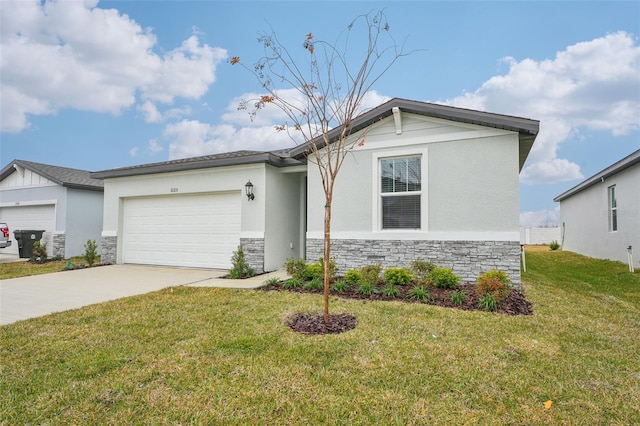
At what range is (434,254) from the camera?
25.0ft

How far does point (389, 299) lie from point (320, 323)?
1.98 metres

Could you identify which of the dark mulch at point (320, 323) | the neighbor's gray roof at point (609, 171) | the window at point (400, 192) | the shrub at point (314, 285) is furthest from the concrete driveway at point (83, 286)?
the neighbor's gray roof at point (609, 171)

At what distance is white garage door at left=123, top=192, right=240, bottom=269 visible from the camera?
33.7 feet

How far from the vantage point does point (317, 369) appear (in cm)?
334

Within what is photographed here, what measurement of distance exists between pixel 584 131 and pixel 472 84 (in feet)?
16.6

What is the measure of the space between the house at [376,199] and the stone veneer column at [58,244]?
5.40m

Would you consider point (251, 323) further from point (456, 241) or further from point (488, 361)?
point (456, 241)

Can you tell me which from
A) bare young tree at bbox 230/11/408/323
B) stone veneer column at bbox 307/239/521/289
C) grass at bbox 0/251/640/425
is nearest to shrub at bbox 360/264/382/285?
stone veneer column at bbox 307/239/521/289

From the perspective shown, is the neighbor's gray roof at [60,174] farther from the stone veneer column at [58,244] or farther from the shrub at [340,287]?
the shrub at [340,287]

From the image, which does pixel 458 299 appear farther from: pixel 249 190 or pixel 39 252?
pixel 39 252

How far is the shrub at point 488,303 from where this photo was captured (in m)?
5.59

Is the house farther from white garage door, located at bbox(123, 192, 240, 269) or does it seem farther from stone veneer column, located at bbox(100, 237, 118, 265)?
stone veneer column, located at bbox(100, 237, 118, 265)

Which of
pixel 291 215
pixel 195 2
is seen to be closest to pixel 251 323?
pixel 291 215

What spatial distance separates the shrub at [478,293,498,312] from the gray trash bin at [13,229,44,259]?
1704 cm
